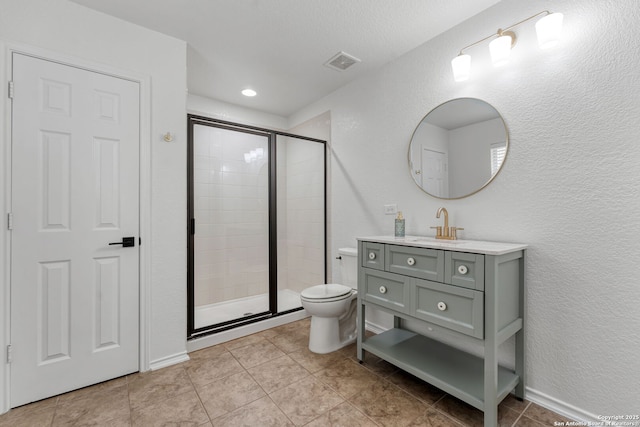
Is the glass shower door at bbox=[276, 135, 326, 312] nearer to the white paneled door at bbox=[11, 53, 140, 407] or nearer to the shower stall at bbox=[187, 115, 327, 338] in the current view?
the shower stall at bbox=[187, 115, 327, 338]

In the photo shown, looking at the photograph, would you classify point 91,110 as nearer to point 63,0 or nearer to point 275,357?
point 63,0

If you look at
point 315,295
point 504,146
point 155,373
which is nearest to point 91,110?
point 155,373

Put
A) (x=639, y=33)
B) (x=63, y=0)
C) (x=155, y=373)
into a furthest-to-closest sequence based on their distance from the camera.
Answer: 1. (x=155, y=373)
2. (x=63, y=0)
3. (x=639, y=33)

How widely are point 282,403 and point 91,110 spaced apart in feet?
7.06

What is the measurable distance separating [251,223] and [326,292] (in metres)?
1.10

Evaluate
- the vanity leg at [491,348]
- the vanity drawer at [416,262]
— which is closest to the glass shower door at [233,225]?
the vanity drawer at [416,262]

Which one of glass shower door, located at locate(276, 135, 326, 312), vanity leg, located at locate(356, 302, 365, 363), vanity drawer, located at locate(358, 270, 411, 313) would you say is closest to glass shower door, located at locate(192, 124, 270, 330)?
glass shower door, located at locate(276, 135, 326, 312)

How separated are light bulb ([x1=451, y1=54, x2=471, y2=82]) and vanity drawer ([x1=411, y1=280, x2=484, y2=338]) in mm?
1354

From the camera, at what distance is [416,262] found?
5.68 feet

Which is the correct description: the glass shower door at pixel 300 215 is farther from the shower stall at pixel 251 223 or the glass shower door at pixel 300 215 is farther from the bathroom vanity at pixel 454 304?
the bathroom vanity at pixel 454 304

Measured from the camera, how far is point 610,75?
1.41 metres

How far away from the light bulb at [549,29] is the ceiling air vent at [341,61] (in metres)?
1.32

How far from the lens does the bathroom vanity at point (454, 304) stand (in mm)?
1420

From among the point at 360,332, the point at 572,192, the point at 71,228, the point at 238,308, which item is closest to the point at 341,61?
the point at 572,192
